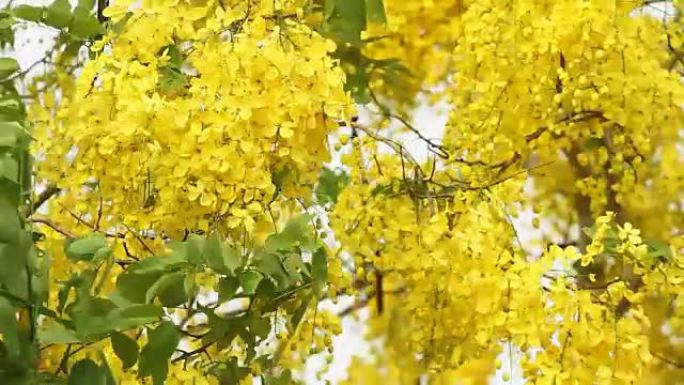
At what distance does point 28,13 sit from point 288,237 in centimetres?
31

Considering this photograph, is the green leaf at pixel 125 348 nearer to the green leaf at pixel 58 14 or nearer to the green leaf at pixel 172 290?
the green leaf at pixel 172 290

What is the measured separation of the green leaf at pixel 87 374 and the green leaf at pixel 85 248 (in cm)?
8

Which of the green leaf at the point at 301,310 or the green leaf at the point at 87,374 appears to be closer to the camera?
the green leaf at the point at 87,374

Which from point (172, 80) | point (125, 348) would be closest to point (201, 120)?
point (172, 80)

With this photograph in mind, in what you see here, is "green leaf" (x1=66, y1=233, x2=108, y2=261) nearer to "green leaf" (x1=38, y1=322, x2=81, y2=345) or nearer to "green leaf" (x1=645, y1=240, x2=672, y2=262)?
"green leaf" (x1=38, y1=322, x2=81, y2=345)

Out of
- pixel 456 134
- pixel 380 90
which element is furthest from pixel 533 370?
pixel 380 90

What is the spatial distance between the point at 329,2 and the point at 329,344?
0.28 metres

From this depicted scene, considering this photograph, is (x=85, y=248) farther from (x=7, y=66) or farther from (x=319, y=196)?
(x=319, y=196)

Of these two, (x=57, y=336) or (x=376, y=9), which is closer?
(x=57, y=336)

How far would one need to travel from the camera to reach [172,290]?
28.0 inches

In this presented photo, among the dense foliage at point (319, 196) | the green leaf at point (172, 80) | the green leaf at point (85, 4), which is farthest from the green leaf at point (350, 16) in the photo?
the green leaf at point (85, 4)

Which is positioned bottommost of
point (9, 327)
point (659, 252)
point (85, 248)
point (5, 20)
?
point (9, 327)

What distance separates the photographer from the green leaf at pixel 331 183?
43.5 inches

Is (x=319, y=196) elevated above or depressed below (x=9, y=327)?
above
